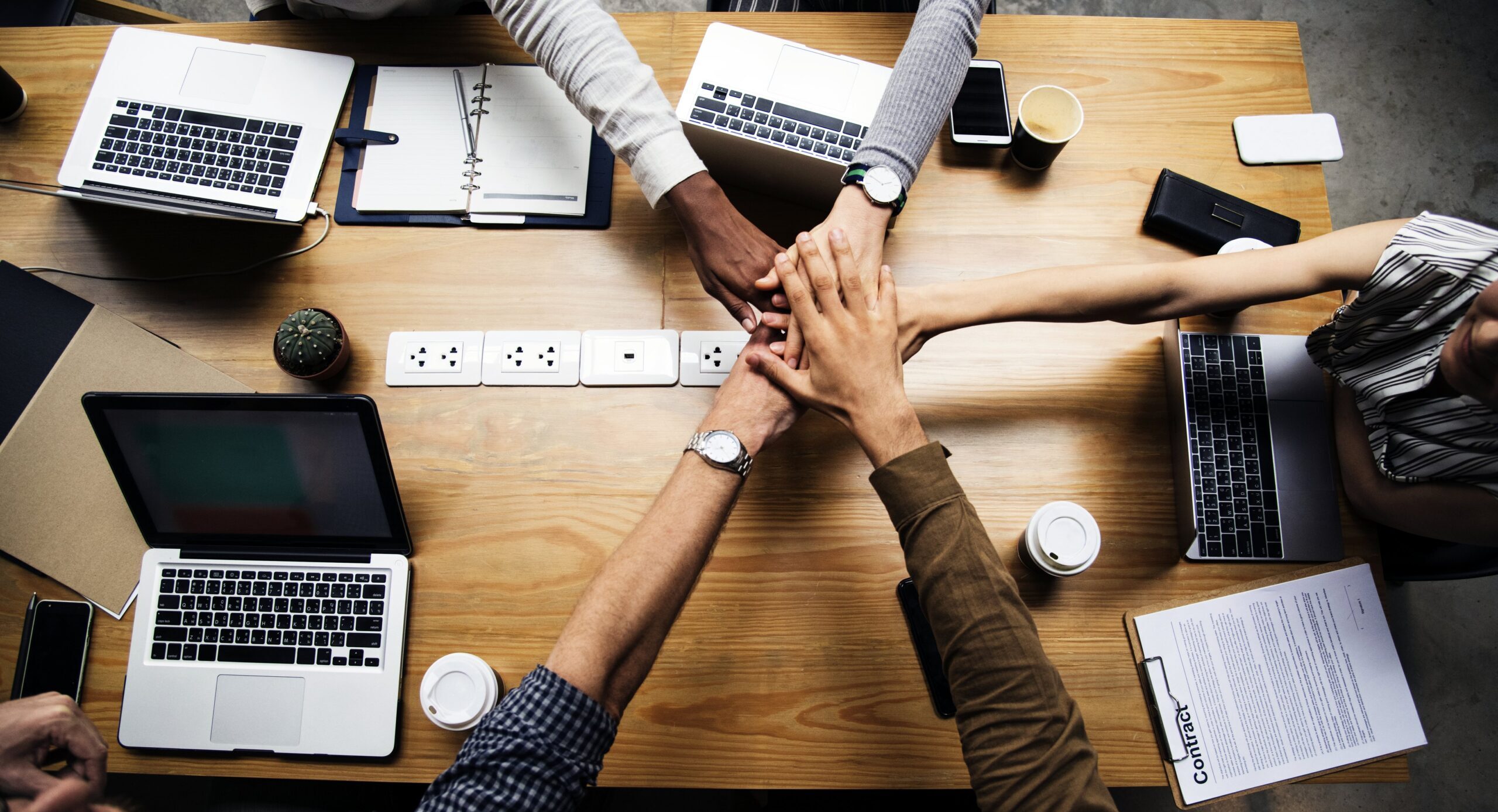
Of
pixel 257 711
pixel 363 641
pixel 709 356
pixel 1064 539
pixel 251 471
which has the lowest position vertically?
pixel 257 711

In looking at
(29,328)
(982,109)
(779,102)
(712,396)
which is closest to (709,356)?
(712,396)

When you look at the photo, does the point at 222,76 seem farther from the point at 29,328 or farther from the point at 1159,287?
the point at 1159,287

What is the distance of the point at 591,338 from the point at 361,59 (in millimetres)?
615

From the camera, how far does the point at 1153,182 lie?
1146 mm

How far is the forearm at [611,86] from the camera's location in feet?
3.39

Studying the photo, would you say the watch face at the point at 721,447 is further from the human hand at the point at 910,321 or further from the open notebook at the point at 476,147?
the open notebook at the point at 476,147

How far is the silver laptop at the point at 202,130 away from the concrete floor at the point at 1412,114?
1.23 meters

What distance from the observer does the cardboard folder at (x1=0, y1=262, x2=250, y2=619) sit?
0.97 meters

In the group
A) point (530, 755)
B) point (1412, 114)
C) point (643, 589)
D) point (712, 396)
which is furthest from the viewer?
point (1412, 114)

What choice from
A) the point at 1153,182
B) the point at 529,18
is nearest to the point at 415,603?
the point at 529,18

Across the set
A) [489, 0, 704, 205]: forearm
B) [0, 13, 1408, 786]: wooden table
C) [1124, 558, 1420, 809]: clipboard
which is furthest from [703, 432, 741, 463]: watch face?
[1124, 558, 1420, 809]: clipboard

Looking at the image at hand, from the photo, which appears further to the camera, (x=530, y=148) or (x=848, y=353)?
(x=530, y=148)

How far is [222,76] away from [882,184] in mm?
1020

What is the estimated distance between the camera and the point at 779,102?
102cm
